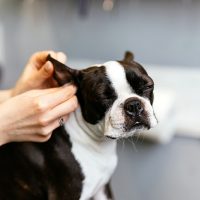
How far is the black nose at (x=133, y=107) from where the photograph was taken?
0.69m

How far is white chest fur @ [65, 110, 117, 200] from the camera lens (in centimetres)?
78

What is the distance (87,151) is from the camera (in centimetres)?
79

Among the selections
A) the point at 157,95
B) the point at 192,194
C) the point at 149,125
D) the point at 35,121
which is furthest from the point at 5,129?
the point at 192,194

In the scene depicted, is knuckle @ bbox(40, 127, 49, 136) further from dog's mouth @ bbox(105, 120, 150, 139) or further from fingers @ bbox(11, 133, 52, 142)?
dog's mouth @ bbox(105, 120, 150, 139)

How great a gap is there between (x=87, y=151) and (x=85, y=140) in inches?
0.8

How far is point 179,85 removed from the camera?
115cm

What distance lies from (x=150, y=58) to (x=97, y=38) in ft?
0.58

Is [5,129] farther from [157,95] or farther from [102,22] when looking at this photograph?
[102,22]

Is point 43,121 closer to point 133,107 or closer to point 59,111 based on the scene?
point 59,111

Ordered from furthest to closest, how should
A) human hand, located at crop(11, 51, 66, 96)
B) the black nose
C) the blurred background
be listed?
1. the blurred background
2. human hand, located at crop(11, 51, 66, 96)
3. the black nose

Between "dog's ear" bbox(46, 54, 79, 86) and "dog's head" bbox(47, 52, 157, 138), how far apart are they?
0.02 metres

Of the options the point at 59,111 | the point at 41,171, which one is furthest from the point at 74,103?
the point at 41,171

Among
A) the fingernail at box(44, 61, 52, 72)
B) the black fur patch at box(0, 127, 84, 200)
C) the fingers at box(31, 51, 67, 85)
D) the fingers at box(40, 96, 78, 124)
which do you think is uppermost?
the fingernail at box(44, 61, 52, 72)

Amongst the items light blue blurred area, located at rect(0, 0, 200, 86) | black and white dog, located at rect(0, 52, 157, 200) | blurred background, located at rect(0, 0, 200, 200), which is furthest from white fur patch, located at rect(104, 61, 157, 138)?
light blue blurred area, located at rect(0, 0, 200, 86)
